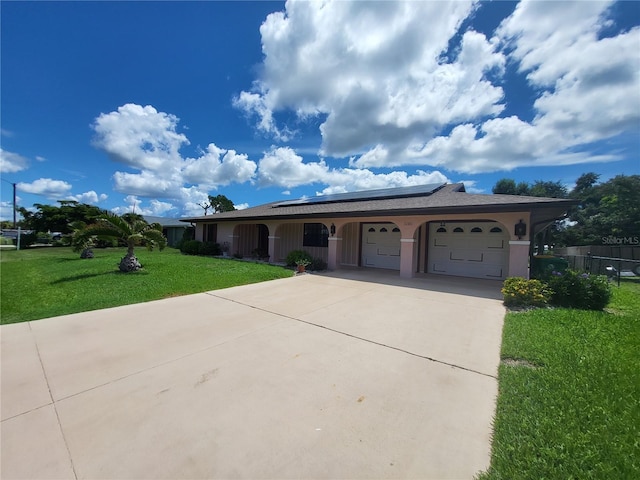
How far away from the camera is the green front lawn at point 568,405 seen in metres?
1.98

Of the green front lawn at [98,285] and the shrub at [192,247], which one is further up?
the shrub at [192,247]

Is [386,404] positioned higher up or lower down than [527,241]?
lower down

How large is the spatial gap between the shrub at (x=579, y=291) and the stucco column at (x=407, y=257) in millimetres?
4120

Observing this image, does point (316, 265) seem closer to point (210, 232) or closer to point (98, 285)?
point (98, 285)

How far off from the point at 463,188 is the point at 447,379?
13.4m

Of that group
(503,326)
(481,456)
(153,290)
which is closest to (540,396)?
(481,456)

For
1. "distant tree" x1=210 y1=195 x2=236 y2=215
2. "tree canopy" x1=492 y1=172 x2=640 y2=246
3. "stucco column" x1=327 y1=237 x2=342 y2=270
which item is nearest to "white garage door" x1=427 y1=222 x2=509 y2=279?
"stucco column" x1=327 y1=237 x2=342 y2=270

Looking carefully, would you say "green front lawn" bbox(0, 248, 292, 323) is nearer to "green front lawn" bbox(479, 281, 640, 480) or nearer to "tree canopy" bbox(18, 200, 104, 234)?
"green front lawn" bbox(479, 281, 640, 480)

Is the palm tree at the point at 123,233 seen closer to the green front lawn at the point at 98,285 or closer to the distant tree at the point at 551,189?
the green front lawn at the point at 98,285

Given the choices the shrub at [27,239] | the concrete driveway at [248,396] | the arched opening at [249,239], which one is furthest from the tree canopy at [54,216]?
the concrete driveway at [248,396]

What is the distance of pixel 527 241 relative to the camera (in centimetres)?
787

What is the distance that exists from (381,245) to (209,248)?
11468 mm

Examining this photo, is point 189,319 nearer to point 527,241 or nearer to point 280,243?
point 527,241

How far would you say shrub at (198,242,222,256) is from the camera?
59.7 feet
